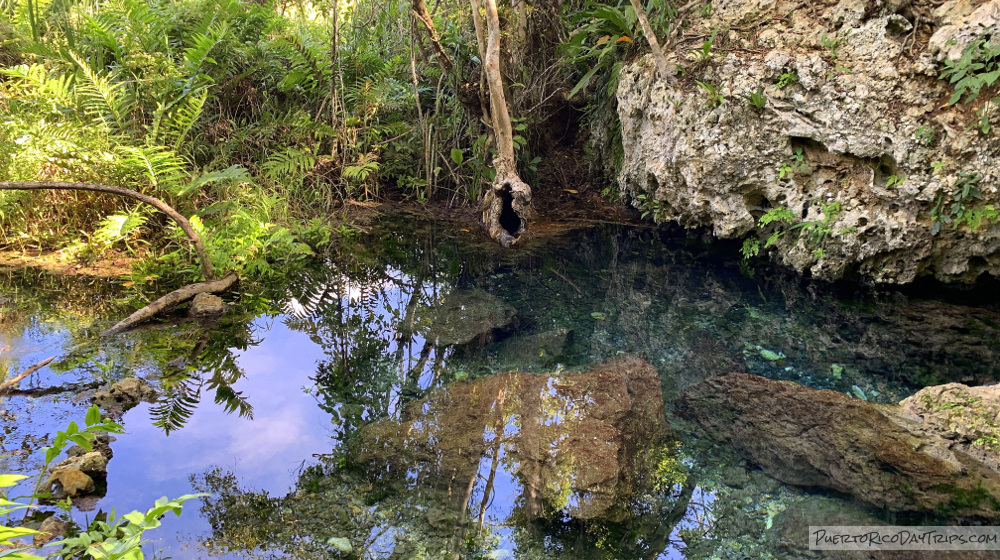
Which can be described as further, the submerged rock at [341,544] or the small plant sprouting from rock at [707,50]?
the small plant sprouting from rock at [707,50]

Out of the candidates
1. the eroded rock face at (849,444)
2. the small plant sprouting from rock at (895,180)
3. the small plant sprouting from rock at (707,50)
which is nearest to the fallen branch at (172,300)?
the eroded rock face at (849,444)

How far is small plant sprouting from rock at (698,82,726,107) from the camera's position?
5609mm

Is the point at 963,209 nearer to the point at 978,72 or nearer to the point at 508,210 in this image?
the point at 978,72

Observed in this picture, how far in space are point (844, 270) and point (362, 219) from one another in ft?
16.3

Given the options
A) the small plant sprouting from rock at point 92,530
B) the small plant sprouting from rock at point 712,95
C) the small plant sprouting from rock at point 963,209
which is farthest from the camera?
the small plant sprouting from rock at point 712,95

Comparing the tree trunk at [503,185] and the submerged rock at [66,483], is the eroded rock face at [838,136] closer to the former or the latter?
the tree trunk at [503,185]

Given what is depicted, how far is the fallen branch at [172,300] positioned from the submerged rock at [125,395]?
2.59ft

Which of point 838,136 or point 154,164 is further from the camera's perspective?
point 154,164

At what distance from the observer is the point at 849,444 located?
3.19m

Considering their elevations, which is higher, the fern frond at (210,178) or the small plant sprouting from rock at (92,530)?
the fern frond at (210,178)

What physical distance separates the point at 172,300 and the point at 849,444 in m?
4.58

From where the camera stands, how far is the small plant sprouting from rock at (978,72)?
14.0 feet

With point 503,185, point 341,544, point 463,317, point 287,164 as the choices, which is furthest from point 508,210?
point 341,544

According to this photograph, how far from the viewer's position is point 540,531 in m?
2.75
